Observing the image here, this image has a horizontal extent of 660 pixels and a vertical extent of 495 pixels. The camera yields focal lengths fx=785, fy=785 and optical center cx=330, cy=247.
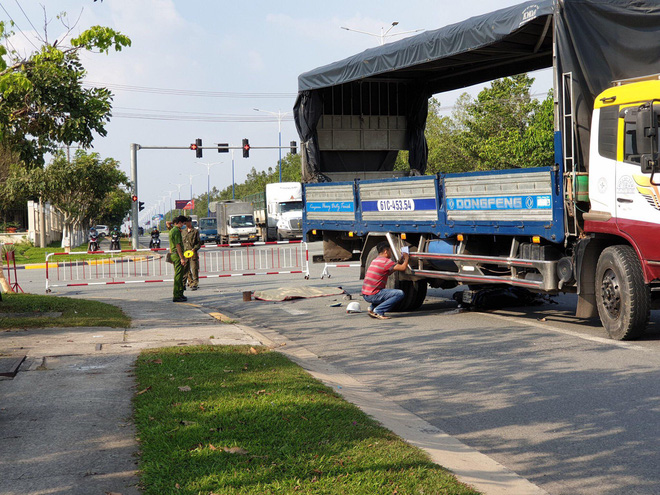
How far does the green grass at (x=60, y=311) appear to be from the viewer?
11.7 meters

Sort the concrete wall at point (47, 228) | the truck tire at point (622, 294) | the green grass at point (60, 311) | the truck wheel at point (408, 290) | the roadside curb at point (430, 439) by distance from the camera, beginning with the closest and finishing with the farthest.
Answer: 1. the roadside curb at point (430, 439)
2. the truck tire at point (622, 294)
3. the green grass at point (60, 311)
4. the truck wheel at point (408, 290)
5. the concrete wall at point (47, 228)

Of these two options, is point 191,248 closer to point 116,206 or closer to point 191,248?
point 191,248

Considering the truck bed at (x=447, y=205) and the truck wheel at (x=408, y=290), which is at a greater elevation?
the truck bed at (x=447, y=205)

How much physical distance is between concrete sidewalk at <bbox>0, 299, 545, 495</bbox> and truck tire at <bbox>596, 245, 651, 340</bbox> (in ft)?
11.5

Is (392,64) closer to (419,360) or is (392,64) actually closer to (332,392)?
(419,360)

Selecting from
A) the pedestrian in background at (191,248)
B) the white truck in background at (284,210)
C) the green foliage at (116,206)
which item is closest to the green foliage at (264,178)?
the green foliage at (116,206)

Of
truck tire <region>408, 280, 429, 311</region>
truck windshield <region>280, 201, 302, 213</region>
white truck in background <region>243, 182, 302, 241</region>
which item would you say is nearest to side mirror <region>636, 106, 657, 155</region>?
truck tire <region>408, 280, 429, 311</region>

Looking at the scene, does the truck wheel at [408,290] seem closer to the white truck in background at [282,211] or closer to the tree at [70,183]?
the white truck in background at [282,211]

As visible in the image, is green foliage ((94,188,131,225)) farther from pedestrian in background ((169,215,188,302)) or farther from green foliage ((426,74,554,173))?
pedestrian in background ((169,215,188,302))

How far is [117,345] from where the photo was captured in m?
9.74

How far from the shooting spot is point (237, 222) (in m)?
51.3

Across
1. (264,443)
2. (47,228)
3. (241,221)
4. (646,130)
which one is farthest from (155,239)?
(264,443)

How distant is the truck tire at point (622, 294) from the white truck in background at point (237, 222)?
1643 inches

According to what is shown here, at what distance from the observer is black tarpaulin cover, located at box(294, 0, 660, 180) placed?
10000 millimetres
